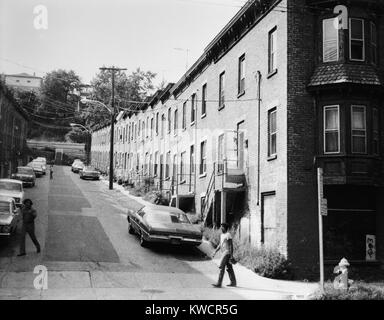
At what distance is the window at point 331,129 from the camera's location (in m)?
17.2

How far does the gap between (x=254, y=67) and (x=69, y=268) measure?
1125cm

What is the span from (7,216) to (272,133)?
398 inches

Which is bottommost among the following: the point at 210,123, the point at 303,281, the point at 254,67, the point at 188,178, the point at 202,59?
the point at 303,281

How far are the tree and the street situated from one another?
15259 millimetres

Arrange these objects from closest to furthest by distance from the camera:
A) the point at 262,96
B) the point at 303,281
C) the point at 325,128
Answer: the point at 303,281 → the point at 325,128 → the point at 262,96

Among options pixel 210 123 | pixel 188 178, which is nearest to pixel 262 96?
pixel 210 123

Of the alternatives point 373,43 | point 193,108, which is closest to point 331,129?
point 373,43

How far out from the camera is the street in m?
12.7

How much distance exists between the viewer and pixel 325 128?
17359 millimetres

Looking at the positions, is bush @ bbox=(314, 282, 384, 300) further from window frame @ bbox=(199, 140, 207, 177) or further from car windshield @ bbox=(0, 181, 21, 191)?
car windshield @ bbox=(0, 181, 21, 191)

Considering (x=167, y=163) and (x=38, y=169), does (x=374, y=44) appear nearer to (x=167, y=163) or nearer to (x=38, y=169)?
(x=167, y=163)

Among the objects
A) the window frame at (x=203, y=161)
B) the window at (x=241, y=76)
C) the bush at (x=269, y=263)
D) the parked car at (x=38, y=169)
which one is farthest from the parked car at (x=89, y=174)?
the bush at (x=269, y=263)
